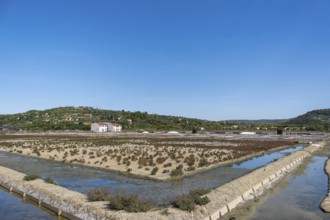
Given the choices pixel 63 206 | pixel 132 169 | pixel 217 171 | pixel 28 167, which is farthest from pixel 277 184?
pixel 28 167

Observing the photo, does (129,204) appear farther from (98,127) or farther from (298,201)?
(98,127)

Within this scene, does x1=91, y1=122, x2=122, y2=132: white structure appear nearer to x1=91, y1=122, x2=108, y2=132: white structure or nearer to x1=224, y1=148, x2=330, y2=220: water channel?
x1=91, y1=122, x2=108, y2=132: white structure

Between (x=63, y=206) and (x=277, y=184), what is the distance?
13459 millimetres

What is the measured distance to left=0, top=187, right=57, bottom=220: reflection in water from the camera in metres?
14.3

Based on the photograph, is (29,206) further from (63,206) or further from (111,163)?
(111,163)

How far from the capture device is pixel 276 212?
14.8 metres

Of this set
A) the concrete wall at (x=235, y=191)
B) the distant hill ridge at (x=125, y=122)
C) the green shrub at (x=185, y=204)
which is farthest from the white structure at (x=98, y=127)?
the green shrub at (x=185, y=204)

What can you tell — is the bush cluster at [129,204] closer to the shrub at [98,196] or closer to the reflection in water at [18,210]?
the shrub at [98,196]

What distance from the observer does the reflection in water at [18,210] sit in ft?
46.9

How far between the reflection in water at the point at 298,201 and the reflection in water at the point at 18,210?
919 centimetres

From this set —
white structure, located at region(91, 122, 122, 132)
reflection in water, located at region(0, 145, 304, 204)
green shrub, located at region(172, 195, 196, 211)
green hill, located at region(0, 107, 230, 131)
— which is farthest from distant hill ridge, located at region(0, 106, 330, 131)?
green shrub, located at region(172, 195, 196, 211)

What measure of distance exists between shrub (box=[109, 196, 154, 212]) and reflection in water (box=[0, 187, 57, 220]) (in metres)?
3.00

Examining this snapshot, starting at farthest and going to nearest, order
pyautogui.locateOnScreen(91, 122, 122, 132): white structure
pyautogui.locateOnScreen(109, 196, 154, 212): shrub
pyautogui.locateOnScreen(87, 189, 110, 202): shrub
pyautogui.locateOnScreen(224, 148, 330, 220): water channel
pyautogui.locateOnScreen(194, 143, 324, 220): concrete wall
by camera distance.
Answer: pyautogui.locateOnScreen(91, 122, 122, 132): white structure < pyautogui.locateOnScreen(87, 189, 110, 202): shrub < pyautogui.locateOnScreen(224, 148, 330, 220): water channel < pyautogui.locateOnScreen(194, 143, 324, 220): concrete wall < pyautogui.locateOnScreen(109, 196, 154, 212): shrub

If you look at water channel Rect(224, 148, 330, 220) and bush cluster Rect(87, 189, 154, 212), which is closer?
bush cluster Rect(87, 189, 154, 212)
